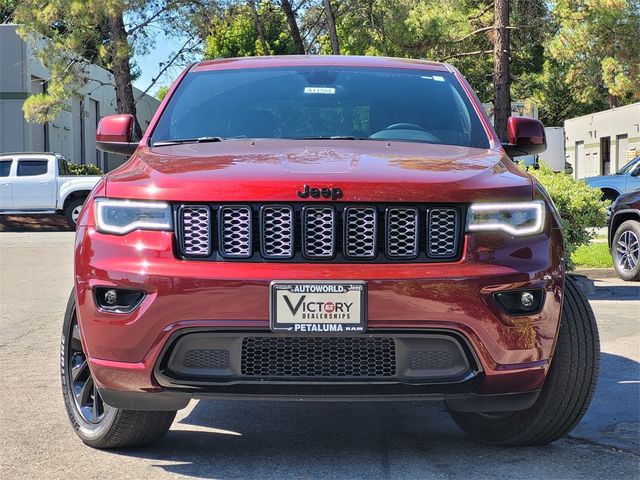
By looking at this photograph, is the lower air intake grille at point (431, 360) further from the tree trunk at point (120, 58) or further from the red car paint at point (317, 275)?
the tree trunk at point (120, 58)

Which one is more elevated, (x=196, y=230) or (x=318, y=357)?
(x=196, y=230)

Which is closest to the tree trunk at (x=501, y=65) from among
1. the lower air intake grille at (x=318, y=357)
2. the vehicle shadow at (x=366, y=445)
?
the vehicle shadow at (x=366, y=445)

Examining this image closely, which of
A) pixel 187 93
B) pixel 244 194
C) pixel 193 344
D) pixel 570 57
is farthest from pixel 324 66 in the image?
pixel 570 57

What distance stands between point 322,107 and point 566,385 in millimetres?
1871

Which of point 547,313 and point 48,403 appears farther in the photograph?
point 48,403

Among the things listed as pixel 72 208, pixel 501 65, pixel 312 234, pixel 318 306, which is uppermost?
pixel 501 65

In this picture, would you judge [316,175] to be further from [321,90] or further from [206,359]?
[321,90]

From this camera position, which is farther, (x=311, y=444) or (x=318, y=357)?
(x=311, y=444)

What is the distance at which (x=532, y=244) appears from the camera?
380cm

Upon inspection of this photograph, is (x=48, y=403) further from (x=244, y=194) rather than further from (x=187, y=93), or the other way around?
(x=244, y=194)

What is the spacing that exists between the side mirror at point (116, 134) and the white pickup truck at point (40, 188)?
17988 millimetres

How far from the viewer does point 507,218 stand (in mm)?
3820

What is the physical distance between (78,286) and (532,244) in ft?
5.66

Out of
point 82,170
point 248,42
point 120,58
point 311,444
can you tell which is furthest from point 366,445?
point 248,42
